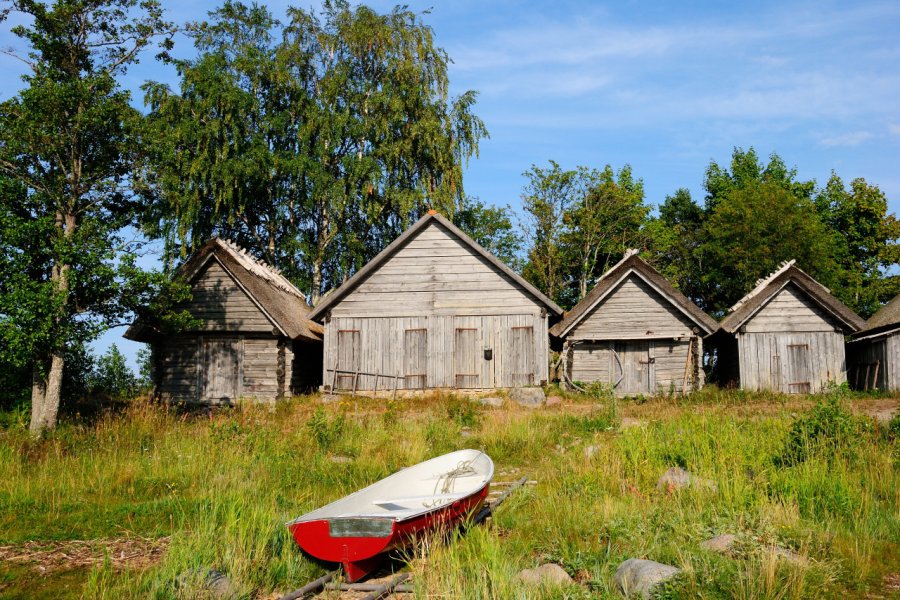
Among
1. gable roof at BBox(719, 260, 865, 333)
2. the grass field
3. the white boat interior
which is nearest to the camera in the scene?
the grass field

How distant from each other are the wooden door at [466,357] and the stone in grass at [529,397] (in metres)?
1.70

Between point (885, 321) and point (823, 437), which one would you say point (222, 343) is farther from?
point (885, 321)

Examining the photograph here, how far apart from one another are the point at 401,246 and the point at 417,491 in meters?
15.3

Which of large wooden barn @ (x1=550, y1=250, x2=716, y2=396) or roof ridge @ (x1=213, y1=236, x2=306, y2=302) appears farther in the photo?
large wooden barn @ (x1=550, y1=250, x2=716, y2=396)

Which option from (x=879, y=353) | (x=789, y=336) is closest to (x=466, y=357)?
(x=789, y=336)

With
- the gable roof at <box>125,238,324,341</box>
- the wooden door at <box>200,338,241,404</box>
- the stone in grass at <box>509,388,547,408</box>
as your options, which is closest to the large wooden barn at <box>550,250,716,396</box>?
the stone in grass at <box>509,388,547,408</box>

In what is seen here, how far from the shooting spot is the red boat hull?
7.12 m

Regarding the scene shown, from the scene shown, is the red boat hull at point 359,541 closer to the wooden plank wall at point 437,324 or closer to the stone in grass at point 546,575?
the stone in grass at point 546,575

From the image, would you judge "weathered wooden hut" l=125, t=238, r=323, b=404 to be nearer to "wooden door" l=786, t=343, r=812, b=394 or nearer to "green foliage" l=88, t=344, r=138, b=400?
"green foliage" l=88, t=344, r=138, b=400

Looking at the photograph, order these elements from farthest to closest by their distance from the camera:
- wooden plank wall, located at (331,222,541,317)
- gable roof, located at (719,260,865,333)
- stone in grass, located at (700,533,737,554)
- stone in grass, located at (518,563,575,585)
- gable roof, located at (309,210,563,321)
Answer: gable roof, located at (719,260,865,333) → wooden plank wall, located at (331,222,541,317) → gable roof, located at (309,210,563,321) → stone in grass, located at (700,533,737,554) → stone in grass, located at (518,563,575,585)

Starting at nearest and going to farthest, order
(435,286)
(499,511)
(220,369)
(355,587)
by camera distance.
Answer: (355,587), (499,511), (220,369), (435,286)

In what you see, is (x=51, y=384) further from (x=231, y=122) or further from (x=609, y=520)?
(x=231, y=122)

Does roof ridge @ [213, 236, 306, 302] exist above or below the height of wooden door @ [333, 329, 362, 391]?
above

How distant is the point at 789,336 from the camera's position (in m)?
25.3
